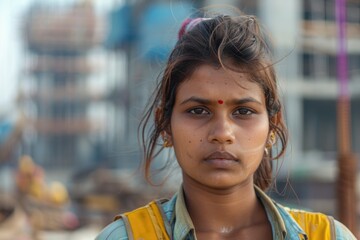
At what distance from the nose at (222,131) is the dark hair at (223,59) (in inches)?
3.9

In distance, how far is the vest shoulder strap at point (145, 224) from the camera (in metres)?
1.27

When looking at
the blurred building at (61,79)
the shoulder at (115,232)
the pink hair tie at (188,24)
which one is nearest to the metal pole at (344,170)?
the pink hair tie at (188,24)

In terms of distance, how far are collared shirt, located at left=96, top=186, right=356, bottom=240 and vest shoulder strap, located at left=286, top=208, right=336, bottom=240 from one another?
0.4 inches

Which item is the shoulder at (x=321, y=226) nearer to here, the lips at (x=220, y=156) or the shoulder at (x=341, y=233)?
the shoulder at (x=341, y=233)

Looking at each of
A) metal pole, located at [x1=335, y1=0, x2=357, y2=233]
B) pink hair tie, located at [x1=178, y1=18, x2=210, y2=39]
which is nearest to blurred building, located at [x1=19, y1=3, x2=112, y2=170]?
metal pole, located at [x1=335, y1=0, x2=357, y2=233]

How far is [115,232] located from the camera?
4.21 feet

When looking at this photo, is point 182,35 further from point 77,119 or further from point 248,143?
point 77,119

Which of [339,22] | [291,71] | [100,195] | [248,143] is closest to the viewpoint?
[248,143]

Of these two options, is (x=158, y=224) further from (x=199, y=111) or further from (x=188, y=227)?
(x=199, y=111)

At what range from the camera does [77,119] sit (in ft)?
148

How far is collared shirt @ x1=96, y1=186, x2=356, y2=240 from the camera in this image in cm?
129

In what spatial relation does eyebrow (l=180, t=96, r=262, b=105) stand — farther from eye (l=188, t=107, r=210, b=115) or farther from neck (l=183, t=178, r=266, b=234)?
neck (l=183, t=178, r=266, b=234)

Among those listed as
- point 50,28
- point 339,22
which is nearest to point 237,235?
point 339,22

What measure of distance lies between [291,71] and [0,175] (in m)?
21.6
